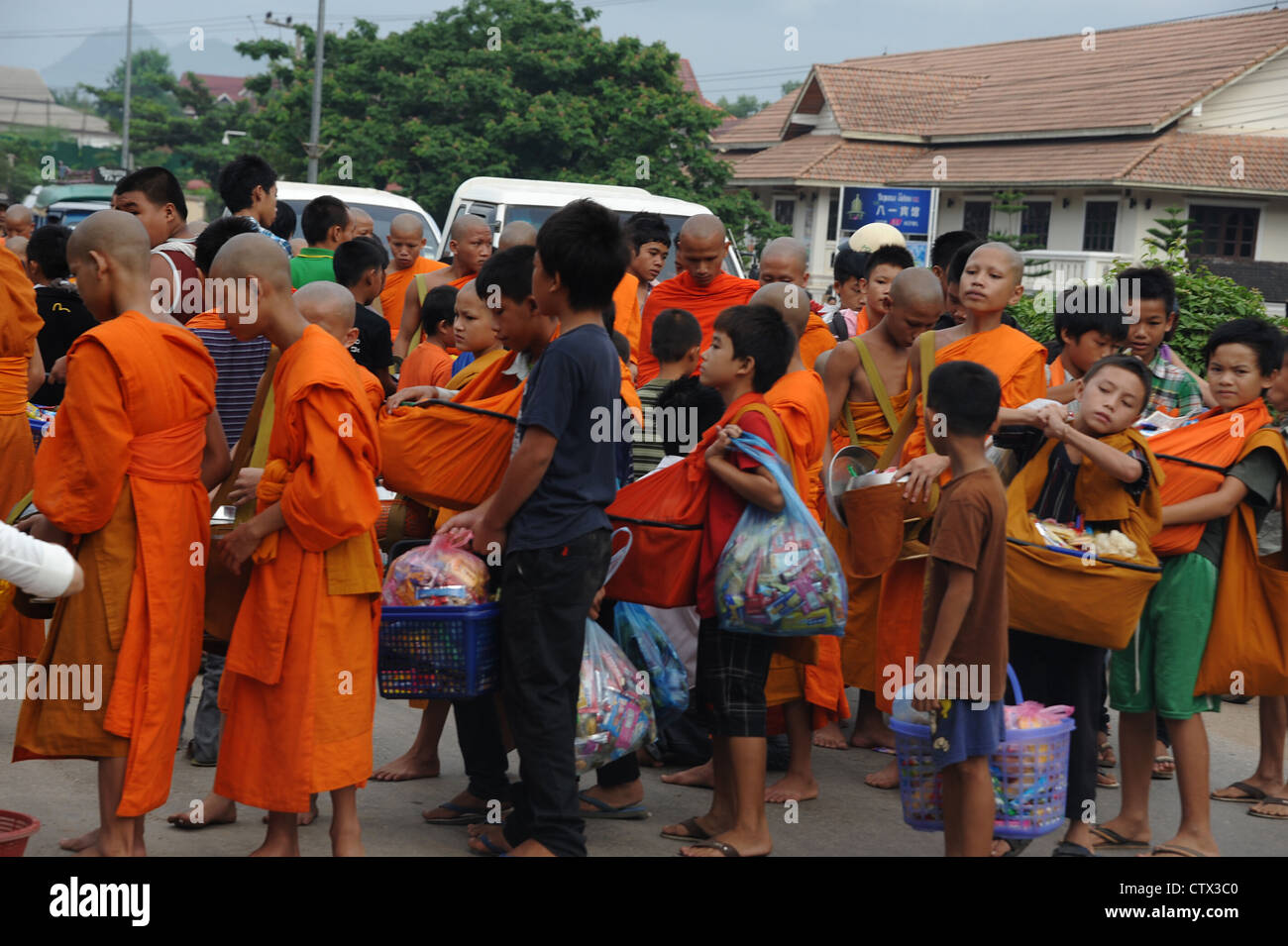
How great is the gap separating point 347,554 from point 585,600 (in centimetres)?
71

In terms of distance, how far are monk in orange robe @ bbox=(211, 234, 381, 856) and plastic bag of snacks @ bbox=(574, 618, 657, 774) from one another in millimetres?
658

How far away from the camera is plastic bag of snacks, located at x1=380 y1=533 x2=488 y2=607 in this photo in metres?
4.11

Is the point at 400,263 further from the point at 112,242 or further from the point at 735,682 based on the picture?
the point at 735,682

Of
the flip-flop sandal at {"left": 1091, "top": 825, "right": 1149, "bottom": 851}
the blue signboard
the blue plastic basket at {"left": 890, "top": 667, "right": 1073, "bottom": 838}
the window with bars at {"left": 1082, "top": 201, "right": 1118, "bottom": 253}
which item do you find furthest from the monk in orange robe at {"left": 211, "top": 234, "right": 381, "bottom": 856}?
the window with bars at {"left": 1082, "top": 201, "right": 1118, "bottom": 253}

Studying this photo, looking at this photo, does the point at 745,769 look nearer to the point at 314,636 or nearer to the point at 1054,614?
the point at 1054,614

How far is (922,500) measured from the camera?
482 cm

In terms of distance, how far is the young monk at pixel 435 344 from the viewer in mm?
5656

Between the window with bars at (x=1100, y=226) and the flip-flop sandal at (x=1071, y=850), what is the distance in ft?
78.3

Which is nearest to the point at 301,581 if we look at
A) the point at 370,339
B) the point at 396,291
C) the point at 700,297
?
Result: the point at 370,339

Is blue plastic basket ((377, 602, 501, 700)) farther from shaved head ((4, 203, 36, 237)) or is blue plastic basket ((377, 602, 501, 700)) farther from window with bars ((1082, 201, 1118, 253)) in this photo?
window with bars ((1082, 201, 1118, 253))

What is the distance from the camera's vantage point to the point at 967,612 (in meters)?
3.92

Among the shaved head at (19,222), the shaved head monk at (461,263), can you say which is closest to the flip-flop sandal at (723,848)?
the shaved head monk at (461,263)

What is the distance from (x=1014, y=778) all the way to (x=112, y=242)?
3039 mm

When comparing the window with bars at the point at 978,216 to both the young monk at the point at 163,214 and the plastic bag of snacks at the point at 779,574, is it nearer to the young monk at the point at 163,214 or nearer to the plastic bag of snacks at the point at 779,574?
the young monk at the point at 163,214
